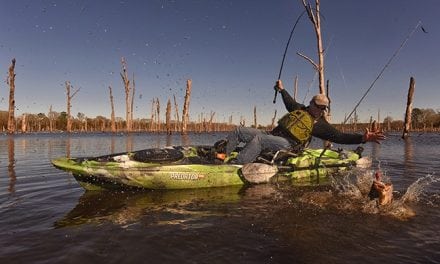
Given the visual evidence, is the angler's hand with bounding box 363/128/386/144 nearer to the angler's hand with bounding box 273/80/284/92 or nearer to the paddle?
the paddle

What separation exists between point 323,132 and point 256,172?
1.73 m

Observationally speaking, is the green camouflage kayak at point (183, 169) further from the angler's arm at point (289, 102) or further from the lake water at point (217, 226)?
the angler's arm at point (289, 102)

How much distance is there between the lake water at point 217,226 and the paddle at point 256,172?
431 mm

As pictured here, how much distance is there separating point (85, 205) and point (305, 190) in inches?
171

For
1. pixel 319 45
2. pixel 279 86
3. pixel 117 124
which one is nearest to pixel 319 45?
pixel 319 45

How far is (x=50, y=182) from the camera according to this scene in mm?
8031

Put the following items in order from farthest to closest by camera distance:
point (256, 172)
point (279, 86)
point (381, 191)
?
point (279, 86)
point (256, 172)
point (381, 191)

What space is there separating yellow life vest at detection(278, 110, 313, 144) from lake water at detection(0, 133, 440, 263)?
127 cm

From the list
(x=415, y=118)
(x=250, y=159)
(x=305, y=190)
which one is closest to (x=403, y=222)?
(x=305, y=190)

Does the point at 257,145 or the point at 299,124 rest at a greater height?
the point at 299,124

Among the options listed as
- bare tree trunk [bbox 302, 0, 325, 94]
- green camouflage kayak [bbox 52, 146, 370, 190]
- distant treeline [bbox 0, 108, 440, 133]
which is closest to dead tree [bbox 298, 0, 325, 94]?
bare tree trunk [bbox 302, 0, 325, 94]

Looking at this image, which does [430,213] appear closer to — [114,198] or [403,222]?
[403,222]

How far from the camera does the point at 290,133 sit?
25.5 ft

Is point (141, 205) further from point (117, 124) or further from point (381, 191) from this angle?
point (117, 124)
